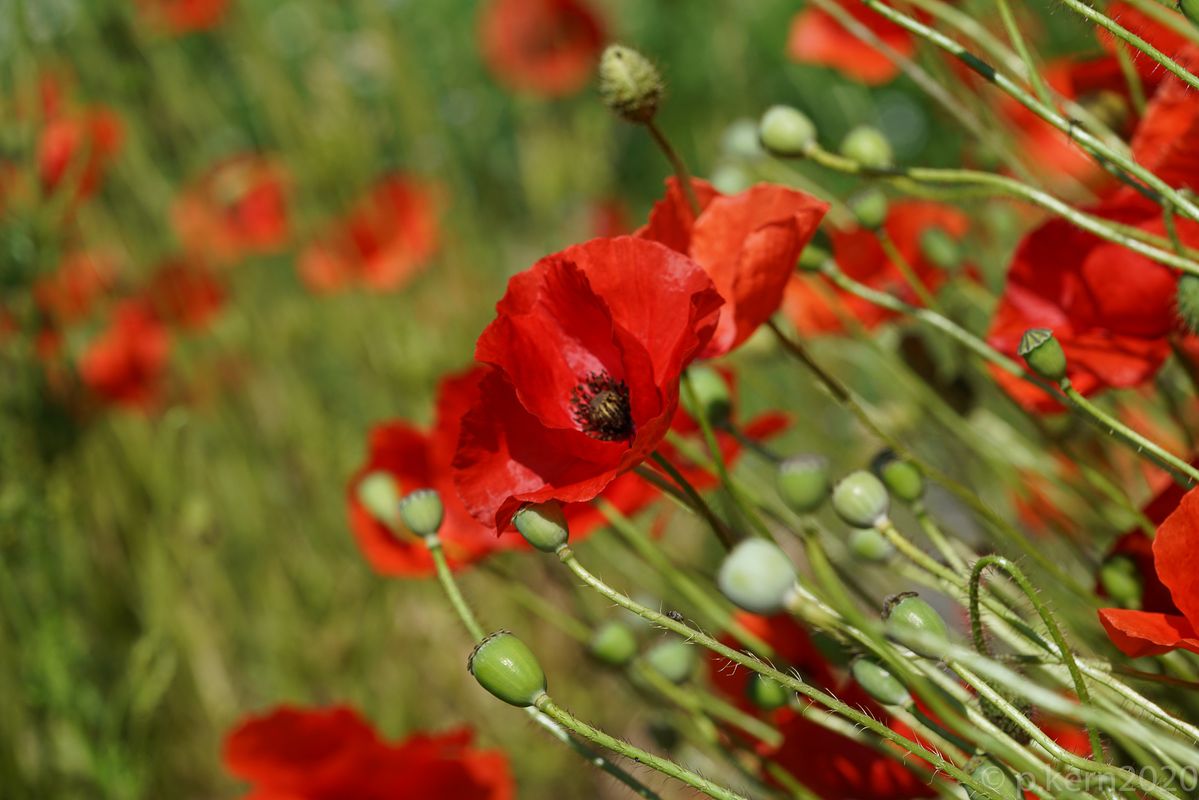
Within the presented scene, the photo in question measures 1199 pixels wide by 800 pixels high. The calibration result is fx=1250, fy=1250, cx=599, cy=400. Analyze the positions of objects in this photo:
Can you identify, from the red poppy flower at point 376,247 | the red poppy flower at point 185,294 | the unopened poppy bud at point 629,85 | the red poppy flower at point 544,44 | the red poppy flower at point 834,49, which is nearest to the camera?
the unopened poppy bud at point 629,85

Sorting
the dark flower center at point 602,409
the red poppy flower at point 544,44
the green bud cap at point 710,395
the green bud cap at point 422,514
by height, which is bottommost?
the red poppy flower at point 544,44

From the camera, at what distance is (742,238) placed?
74 centimetres

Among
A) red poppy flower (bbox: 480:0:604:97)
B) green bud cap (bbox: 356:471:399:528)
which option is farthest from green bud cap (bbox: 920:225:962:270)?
red poppy flower (bbox: 480:0:604:97)

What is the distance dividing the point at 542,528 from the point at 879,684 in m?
0.17

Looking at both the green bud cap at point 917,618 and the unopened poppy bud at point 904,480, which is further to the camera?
the unopened poppy bud at point 904,480

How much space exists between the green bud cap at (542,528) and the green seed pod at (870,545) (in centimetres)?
16

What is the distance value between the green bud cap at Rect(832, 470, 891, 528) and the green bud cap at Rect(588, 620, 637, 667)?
0.71 feet

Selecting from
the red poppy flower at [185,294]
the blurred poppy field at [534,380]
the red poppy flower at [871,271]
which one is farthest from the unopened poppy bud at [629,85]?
the red poppy flower at [185,294]

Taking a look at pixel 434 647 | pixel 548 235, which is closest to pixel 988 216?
pixel 434 647

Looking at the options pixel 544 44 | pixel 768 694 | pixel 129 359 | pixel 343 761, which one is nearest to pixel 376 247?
pixel 129 359

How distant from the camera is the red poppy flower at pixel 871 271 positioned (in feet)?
3.51

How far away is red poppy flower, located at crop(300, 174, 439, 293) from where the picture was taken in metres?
2.26

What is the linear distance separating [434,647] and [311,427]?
437 mm

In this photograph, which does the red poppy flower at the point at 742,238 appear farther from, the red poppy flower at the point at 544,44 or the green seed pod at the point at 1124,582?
the red poppy flower at the point at 544,44
